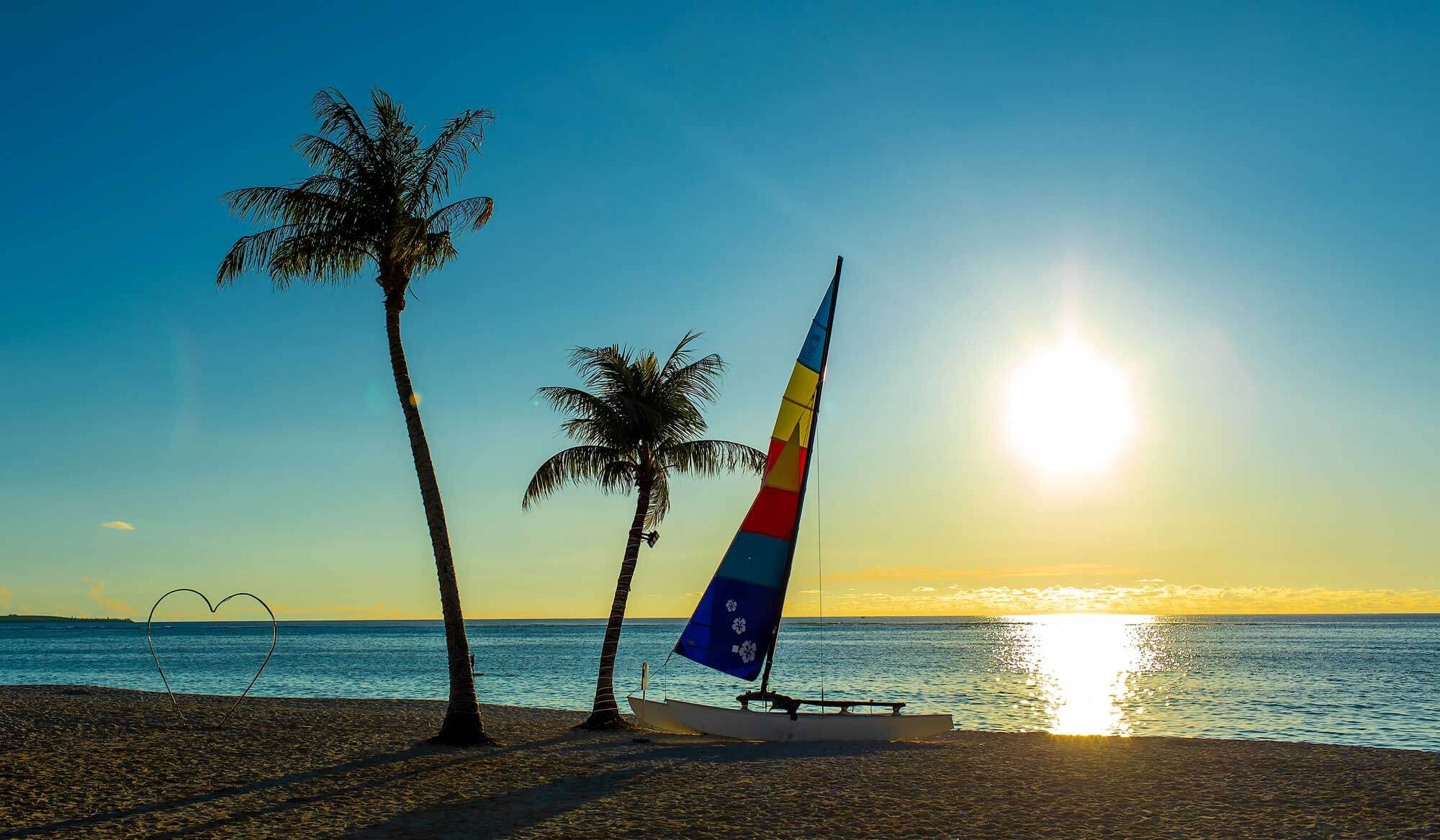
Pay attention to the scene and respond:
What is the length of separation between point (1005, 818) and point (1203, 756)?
9.24 meters

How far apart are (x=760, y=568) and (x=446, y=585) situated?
652 cm

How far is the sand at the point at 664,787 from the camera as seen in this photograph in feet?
36.6

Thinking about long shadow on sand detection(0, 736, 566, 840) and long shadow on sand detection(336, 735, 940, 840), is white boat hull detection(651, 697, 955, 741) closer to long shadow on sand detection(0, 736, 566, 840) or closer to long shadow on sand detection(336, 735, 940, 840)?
long shadow on sand detection(336, 735, 940, 840)

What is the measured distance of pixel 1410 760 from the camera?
59.8 feet

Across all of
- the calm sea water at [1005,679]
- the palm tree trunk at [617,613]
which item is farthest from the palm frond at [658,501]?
the calm sea water at [1005,679]

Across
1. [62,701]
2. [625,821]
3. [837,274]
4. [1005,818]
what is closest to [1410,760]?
[1005,818]

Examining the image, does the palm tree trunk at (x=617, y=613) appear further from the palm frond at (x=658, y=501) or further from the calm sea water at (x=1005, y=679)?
the calm sea water at (x=1005, y=679)

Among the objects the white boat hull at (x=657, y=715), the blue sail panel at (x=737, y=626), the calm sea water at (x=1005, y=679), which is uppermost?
the blue sail panel at (x=737, y=626)

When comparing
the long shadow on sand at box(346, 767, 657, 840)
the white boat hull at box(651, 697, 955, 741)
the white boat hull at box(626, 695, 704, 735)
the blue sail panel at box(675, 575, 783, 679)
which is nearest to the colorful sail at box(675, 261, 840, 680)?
the blue sail panel at box(675, 575, 783, 679)

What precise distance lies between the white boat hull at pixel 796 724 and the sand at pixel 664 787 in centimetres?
36

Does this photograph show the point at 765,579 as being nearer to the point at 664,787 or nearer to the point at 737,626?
the point at 737,626

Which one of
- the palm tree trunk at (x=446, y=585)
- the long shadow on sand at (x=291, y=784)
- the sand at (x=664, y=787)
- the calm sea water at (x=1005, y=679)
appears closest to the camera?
the long shadow on sand at (x=291, y=784)

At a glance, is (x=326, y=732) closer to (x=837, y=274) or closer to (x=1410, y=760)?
(x=837, y=274)

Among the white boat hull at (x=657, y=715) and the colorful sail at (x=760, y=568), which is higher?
the colorful sail at (x=760, y=568)
